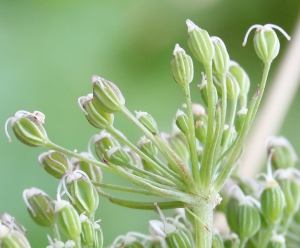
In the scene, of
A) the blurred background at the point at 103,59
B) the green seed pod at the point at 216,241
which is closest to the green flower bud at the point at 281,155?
the green seed pod at the point at 216,241

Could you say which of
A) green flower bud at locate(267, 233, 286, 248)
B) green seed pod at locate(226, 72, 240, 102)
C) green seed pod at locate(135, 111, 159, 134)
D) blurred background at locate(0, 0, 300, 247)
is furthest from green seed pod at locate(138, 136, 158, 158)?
blurred background at locate(0, 0, 300, 247)

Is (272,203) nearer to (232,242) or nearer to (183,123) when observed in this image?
(232,242)

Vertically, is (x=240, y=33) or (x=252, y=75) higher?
(x=240, y=33)

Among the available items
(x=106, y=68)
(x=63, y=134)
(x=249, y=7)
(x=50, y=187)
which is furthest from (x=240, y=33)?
(x=50, y=187)

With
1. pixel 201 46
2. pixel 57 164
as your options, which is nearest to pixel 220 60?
pixel 201 46

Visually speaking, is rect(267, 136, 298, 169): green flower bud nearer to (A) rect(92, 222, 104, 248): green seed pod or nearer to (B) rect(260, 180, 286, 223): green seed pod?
(B) rect(260, 180, 286, 223): green seed pod

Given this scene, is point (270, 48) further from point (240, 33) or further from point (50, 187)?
point (240, 33)
